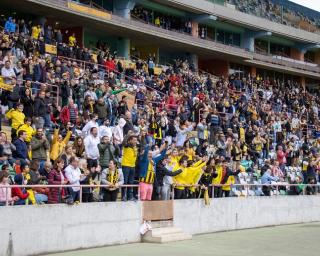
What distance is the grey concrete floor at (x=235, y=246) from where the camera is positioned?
1505 cm

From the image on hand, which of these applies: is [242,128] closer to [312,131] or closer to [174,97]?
[174,97]

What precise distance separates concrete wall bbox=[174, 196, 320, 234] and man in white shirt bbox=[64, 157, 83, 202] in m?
3.88

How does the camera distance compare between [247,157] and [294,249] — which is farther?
[247,157]

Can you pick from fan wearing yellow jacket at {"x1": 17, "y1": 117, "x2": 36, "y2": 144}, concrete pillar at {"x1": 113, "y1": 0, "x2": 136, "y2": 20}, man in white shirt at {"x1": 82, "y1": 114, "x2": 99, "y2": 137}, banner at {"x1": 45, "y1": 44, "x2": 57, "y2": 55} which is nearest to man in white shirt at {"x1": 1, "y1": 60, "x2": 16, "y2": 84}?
fan wearing yellow jacket at {"x1": 17, "y1": 117, "x2": 36, "y2": 144}

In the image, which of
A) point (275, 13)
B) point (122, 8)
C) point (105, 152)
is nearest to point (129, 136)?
point (105, 152)

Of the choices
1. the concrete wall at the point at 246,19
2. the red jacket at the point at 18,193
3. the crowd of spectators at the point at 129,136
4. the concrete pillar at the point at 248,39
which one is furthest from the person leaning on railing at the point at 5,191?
the concrete pillar at the point at 248,39

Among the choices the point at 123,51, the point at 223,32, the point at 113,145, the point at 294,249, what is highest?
the point at 223,32

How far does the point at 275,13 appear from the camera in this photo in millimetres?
51750

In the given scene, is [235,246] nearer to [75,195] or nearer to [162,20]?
[75,195]

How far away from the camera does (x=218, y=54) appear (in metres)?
43.9

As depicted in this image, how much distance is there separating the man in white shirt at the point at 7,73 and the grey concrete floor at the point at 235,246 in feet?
20.4

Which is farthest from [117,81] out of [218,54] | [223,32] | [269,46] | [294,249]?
[269,46]

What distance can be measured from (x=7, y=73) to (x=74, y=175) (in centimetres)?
548

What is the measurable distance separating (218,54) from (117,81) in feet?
57.5
